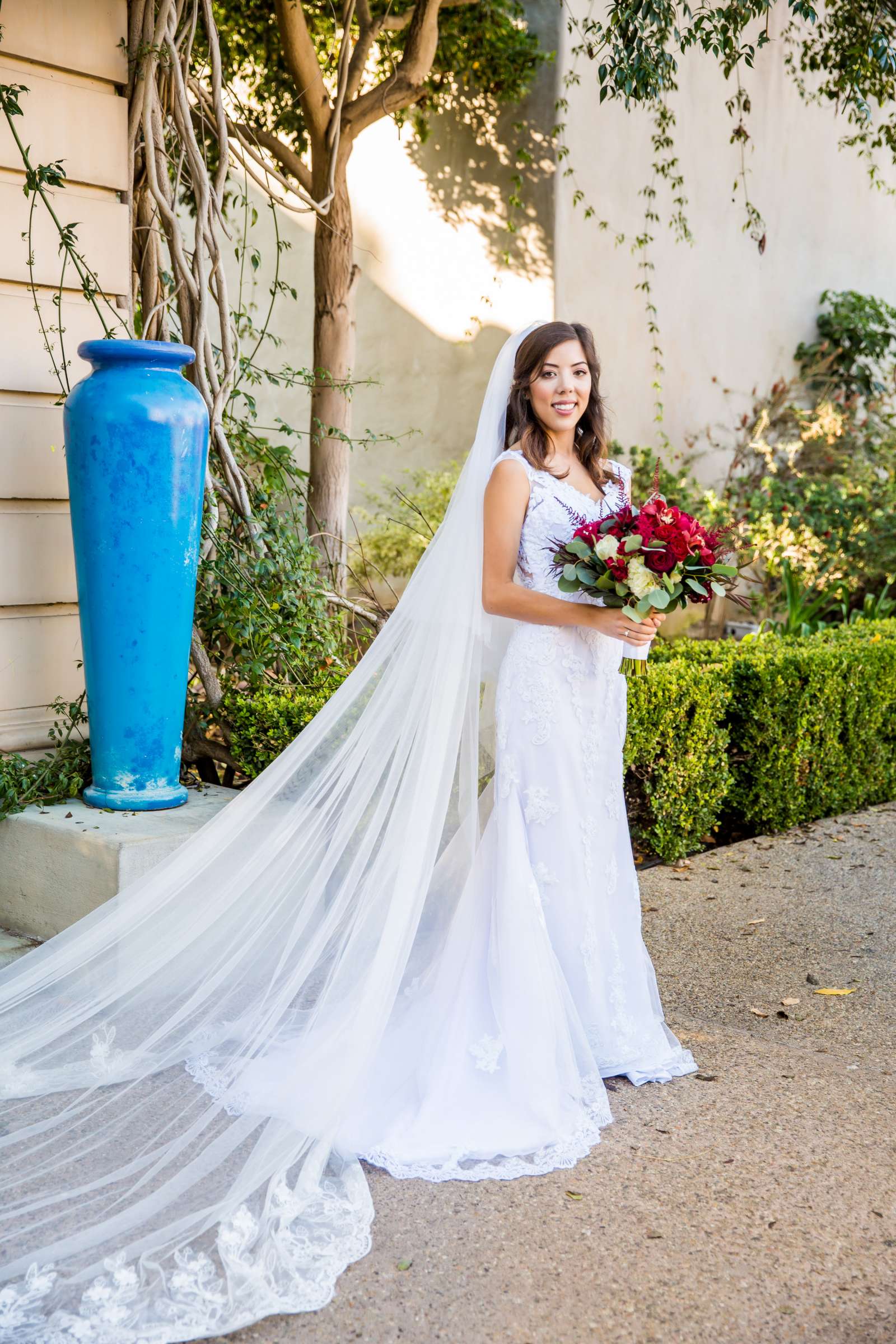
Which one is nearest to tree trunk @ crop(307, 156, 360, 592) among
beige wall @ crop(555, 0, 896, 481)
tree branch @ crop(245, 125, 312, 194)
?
tree branch @ crop(245, 125, 312, 194)

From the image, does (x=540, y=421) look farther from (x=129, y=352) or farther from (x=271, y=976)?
(x=271, y=976)

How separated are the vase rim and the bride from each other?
3.95 feet

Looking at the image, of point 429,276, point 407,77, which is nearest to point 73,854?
point 407,77

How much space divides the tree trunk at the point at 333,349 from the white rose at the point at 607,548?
3.62m

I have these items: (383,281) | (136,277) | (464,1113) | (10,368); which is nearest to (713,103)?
(383,281)

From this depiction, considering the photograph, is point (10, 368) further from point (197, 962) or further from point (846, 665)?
point (846, 665)

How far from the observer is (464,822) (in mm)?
3236

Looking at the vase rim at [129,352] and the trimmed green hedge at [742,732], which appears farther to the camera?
the trimmed green hedge at [742,732]

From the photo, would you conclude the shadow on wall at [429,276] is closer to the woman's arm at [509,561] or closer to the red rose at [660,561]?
the woman's arm at [509,561]

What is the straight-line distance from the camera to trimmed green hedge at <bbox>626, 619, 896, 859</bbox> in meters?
5.29

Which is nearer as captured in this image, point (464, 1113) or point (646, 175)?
point (464, 1113)

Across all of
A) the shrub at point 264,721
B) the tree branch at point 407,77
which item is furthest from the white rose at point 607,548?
the tree branch at point 407,77

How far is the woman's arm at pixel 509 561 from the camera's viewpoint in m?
3.14

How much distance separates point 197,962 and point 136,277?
9.47 ft
